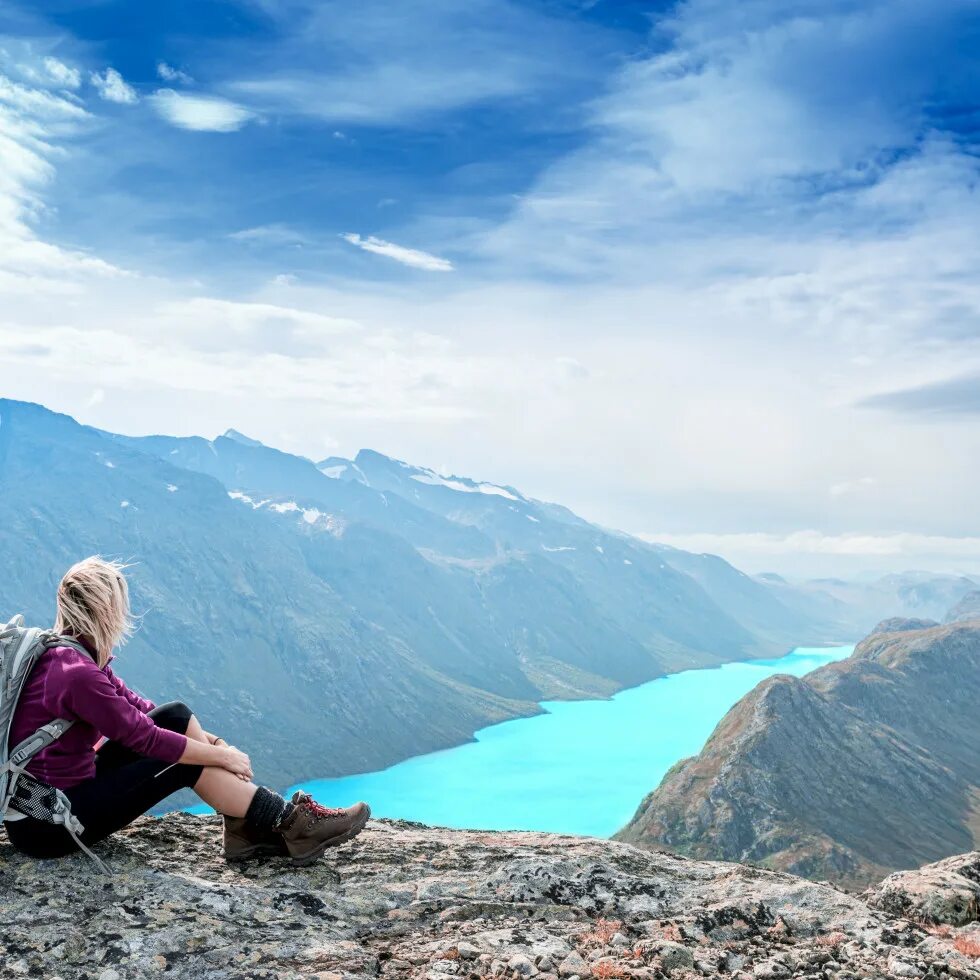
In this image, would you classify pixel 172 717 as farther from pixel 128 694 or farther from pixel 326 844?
pixel 326 844

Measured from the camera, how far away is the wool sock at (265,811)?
34.1 feet

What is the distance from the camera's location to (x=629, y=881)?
1147 cm

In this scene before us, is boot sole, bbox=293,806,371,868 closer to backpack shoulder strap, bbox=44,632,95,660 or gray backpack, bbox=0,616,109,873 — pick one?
gray backpack, bbox=0,616,109,873

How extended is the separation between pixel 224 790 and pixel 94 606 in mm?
2957

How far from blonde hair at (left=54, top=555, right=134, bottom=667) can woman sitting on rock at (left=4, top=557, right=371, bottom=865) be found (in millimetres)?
12

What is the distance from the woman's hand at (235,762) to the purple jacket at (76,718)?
2.15ft

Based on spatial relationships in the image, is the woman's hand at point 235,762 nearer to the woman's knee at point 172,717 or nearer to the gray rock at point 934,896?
the woman's knee at point 172,717

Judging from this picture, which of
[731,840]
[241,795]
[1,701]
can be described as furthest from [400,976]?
[731,840]

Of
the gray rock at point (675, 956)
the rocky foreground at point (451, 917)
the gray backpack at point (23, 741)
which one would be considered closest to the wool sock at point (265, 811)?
→ the rocky foreground at point (451, 917)

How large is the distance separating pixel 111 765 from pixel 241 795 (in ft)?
5.36

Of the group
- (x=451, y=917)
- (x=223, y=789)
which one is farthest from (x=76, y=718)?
(x=451, y=917)

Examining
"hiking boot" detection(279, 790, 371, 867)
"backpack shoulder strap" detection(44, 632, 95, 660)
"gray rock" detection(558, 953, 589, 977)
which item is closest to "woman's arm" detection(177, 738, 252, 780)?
"hiking boot" detection(279, 790, 371, 867)

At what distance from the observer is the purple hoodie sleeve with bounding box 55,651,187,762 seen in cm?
875

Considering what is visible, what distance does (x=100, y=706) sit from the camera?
8836mm
